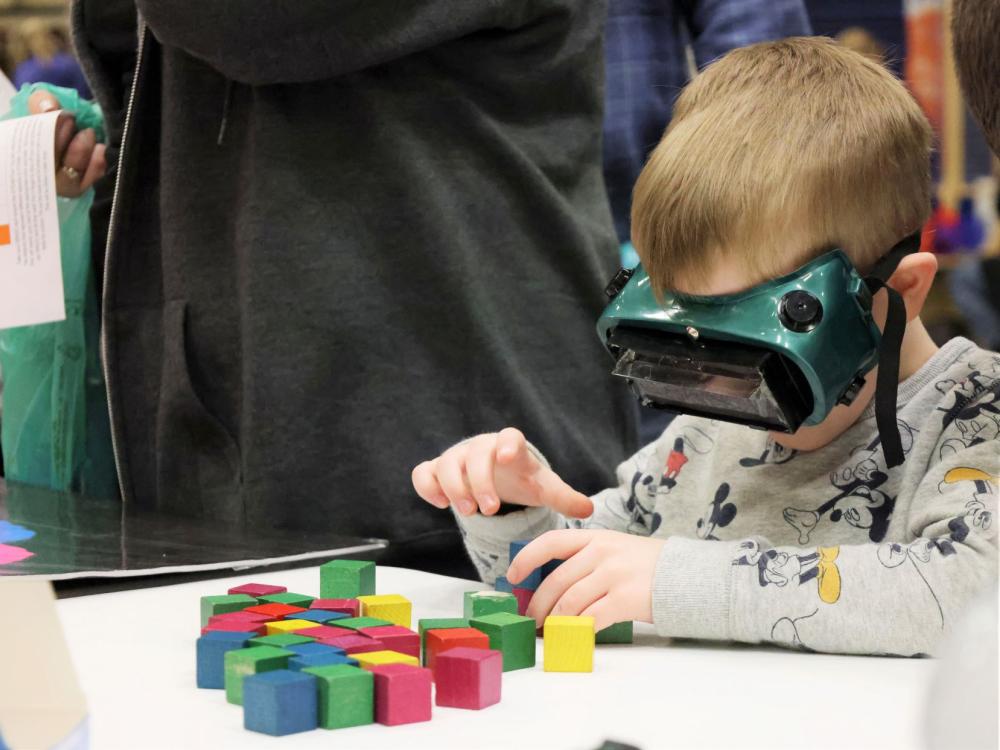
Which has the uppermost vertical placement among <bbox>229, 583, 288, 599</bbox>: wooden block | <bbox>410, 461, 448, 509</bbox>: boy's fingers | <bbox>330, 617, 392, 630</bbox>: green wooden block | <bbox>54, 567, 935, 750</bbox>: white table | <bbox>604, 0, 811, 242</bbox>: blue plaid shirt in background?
<bbox>604, 0, 811, 242</bbox>: blue plaid shirt in background

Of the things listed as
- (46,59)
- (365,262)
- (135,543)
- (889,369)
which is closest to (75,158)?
(365,262)

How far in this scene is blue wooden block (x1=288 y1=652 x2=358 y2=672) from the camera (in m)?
0.79

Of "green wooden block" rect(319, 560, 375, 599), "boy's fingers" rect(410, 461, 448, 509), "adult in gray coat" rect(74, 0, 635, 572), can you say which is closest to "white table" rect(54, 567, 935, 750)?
"green wooden block" rect(319, 560, 375, 599)

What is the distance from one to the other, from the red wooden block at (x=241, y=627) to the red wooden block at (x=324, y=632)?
3 centimetres

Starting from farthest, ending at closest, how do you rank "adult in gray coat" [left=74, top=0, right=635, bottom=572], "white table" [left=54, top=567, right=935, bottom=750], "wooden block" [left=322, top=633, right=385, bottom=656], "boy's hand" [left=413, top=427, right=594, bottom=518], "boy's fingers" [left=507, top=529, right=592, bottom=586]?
1. "adult in gray coat" [left=74, top=0, right=635, bottom=572]
2. "boy's hand" [left=413, top=427, right=594, bottom=518]
3. "boy's fingers" [left=507, top=529, right=592, bottom=586]
4. "wooden block" [left=322, top=633, right=385, bottom=656]
5. "white table" [left=54, top=567, right=935, bottom=750]

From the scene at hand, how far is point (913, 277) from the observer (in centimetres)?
110

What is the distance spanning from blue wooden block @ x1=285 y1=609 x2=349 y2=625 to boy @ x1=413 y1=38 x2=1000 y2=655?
18cm

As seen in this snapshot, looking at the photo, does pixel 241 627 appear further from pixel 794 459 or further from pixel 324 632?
pixel 794 459

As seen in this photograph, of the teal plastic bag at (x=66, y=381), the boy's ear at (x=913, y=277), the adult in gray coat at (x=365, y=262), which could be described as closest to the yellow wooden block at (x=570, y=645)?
the boy's ear at (x=913, y=277)

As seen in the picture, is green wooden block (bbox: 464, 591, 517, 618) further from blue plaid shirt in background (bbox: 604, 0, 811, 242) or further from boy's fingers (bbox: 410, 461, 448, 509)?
blue plaid shirt in background (bbox: 604, 0, 811, 242)

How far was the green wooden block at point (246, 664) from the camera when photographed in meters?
0.78

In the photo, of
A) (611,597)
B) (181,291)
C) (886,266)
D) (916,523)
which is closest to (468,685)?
(611,597)

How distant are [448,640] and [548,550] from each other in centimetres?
20

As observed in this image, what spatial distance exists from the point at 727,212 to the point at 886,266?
15cm
